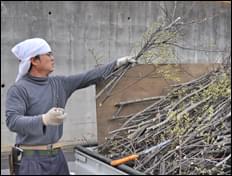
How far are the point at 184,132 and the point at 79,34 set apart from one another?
3.95 metres

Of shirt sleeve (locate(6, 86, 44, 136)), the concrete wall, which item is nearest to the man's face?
shirt sleeve (locate(6, 86, 44, 136))

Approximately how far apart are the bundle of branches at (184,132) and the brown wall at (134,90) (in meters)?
0.05

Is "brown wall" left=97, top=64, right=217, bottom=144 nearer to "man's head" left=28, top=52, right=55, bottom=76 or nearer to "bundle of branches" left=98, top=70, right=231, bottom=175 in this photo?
"bundle of branches" left=98, top=70, right=231, bottom=175

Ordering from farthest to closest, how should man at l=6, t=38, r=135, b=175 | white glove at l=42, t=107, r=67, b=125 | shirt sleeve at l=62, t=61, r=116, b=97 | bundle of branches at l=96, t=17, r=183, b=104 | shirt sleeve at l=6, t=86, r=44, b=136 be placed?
bundle of branches at l=96, t=17, r=183, b=104 → shirt sleeve at l=62, t=61, r=116, b=97 → man at l=6, t=38, r=135, b=175 → shirt sleeve at l=6, t=86, r=44, b=136 → white glove at l=42, t=107, r=67, b=125

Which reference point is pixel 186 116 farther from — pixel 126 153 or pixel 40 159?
pixel 40 159

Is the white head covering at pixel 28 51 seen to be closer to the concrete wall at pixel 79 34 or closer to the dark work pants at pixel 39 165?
the dark work pants at pixel 39 165

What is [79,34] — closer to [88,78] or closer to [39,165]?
[88,78]

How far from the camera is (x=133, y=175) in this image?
1.94 metres

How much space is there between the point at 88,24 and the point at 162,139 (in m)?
3.92

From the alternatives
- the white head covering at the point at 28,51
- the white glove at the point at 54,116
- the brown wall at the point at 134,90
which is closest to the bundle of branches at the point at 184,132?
the brown wall at the point at 134,90

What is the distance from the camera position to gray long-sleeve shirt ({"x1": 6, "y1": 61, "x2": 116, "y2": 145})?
2145 mm

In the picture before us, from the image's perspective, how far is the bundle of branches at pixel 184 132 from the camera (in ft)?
7.45

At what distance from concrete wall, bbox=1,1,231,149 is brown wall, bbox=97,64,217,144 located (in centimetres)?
283

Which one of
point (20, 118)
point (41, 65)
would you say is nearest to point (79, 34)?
point (41, 65)
